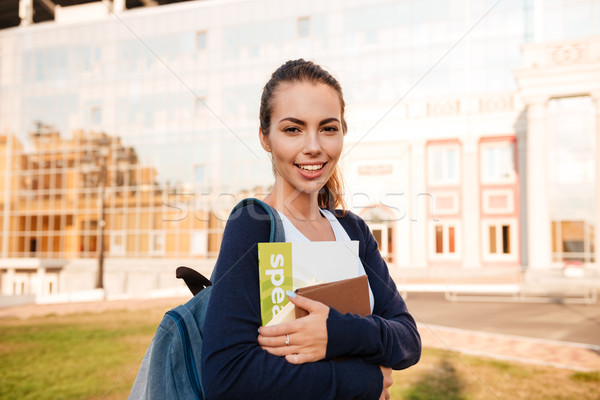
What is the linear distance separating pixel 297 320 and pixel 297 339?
0.14 ft

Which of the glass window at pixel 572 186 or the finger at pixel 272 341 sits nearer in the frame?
the finger at pixel 272 341

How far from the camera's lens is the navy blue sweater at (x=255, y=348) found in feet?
3.11

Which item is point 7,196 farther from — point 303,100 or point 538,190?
point 303,100

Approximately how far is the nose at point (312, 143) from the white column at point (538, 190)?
1872 centimetres

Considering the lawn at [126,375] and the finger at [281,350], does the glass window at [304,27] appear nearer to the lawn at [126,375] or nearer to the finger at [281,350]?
the lawn at [126,375]

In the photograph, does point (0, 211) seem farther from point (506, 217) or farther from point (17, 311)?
point (506, 217)

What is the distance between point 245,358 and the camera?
3.10 ft

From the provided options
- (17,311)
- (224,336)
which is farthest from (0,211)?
(224,336)

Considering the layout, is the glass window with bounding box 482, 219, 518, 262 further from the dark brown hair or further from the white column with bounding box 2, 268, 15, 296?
the white column with bounding box 2, 268, 15, 296

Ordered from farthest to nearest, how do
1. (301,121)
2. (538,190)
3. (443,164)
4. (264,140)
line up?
(443,164) → (538,190) → (264,140) → (301,121)

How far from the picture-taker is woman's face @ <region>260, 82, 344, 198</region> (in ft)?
3.86

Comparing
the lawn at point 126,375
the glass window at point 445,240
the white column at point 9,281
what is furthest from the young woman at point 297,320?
the white column at point 9,281

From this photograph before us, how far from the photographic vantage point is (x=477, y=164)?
69.3ft

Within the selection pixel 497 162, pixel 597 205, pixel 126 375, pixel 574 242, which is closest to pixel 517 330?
pixel 126 375
